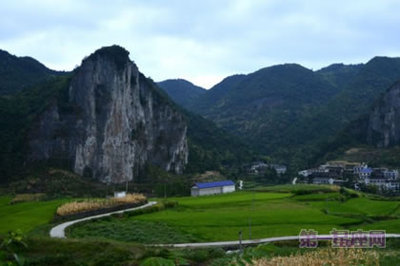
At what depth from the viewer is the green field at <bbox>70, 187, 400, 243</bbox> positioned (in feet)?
108

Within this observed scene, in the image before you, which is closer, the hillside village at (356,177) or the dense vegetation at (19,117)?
the hillside village at (356,177)

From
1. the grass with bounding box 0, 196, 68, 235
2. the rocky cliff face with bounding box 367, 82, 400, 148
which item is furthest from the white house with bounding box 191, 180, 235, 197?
the rocky cliff face with bounding box 367, 82, 400, 148

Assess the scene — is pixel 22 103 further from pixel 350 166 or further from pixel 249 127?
pixel 249 127

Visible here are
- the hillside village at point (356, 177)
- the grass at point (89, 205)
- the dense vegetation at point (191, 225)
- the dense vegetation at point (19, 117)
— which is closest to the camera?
the dense vegetation at point (191, 225)

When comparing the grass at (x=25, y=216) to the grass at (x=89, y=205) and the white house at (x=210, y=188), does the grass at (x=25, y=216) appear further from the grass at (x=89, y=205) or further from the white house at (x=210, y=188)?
the white house at (x=210, y=188)

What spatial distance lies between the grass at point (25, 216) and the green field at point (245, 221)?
13.4 ft

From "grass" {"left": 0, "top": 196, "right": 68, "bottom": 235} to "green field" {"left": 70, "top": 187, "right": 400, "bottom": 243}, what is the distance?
4.08 meters

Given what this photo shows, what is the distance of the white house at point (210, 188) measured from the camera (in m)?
70.8

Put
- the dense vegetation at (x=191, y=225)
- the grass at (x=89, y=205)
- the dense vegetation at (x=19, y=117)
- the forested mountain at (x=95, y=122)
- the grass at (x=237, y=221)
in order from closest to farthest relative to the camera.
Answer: the dense vegetation at (x=191, y=225)
the grass at (x=237, y=221)
the grass at (x=89, y=205)
the dense vegetation at (x=19, y=117)
the forested mountain at (x=95, y=122)

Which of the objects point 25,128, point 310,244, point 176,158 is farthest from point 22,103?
point 310,244

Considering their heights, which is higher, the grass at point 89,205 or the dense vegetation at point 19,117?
the dense vegetation at point 19,117

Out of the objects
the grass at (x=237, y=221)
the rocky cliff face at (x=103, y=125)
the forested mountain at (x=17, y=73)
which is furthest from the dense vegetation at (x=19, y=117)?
the grass at (x=237, y=221)

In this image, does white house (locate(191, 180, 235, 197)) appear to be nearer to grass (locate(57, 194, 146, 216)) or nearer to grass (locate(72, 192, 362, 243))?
grass (locate(57, 194, 146, 216))

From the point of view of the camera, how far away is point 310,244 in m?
27.5
